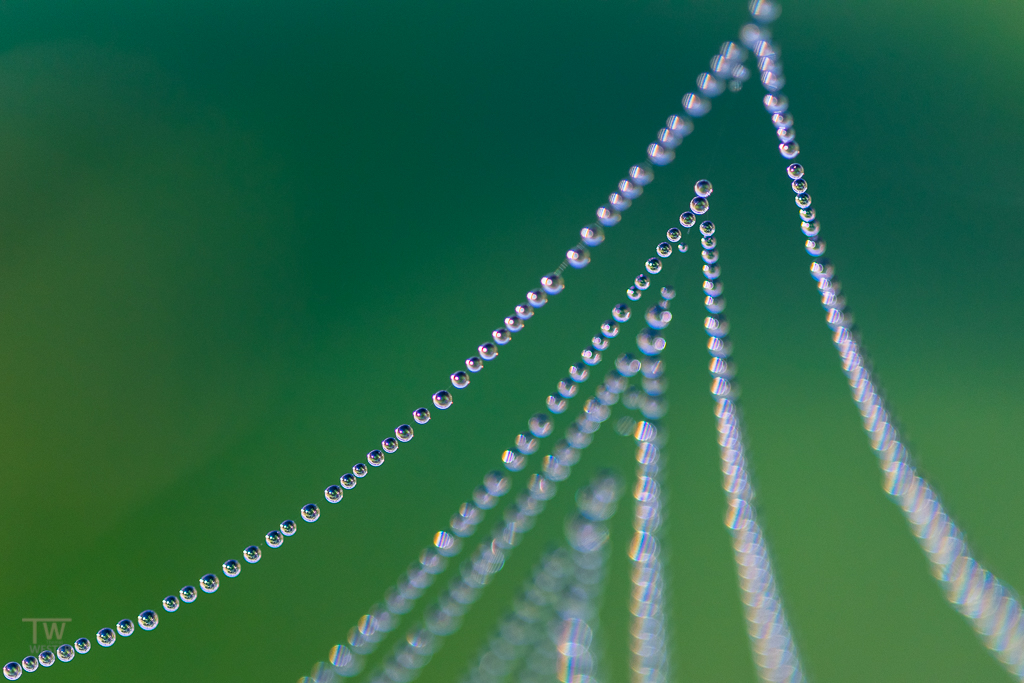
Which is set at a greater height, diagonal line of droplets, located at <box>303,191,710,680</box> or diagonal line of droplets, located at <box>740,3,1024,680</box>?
diagonal line of droplets, located at <box>740,3,1024,680</box>

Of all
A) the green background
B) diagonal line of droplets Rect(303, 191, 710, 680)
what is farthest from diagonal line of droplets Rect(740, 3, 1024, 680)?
diagonal line of droplets Rect(303, 191, 710, 680)

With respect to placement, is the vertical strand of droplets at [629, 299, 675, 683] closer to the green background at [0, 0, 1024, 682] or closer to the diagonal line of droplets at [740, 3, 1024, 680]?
the green background at [0, 0, 1024, 682]

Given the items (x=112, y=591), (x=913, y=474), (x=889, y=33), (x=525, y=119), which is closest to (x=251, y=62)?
(x=525, y=119)

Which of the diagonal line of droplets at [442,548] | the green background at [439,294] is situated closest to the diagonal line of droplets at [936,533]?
the green background at [439,294]

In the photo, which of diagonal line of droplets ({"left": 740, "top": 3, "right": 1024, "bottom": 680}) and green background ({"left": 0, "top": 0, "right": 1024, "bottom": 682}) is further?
green background ({"left": 0, "top": 0, "right": 1024, "bottom": 682})

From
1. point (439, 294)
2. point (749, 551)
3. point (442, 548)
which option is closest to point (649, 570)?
point (749, 551)

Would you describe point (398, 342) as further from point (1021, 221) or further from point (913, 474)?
point (1021, 221)
